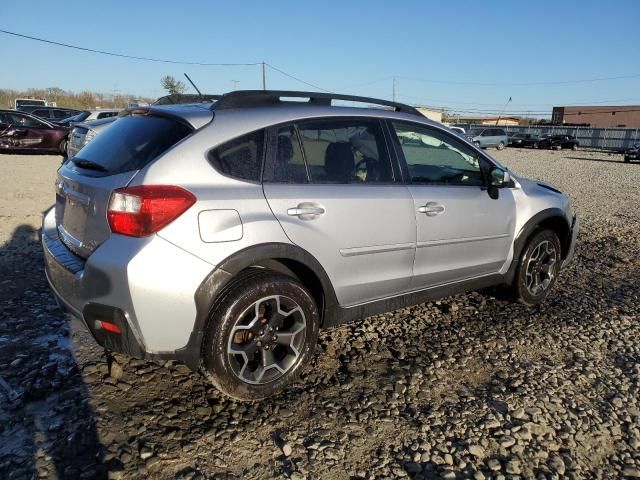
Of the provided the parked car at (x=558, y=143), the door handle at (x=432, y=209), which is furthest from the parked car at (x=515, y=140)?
the door handle at (x=432, y=209)

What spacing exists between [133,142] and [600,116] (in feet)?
248

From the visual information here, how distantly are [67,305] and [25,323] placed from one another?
1369 mm

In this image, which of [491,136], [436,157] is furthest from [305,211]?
[491,136]

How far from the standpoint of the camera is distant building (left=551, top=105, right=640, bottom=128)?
6206 cm

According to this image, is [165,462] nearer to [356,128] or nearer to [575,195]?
[356,128]

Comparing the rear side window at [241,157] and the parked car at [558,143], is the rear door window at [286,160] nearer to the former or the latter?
the rear side window at [241,157]

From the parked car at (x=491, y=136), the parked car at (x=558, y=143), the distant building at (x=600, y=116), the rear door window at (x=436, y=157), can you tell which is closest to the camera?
the rear door window at (x=436, y=157)

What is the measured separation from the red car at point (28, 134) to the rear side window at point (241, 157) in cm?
1521

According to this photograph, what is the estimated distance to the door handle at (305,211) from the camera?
9.30 feet

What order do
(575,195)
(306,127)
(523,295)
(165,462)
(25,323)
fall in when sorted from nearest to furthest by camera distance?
(165,462) < (306,127) < (25,323) < (523,295) < (575,195)

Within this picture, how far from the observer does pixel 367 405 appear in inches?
115

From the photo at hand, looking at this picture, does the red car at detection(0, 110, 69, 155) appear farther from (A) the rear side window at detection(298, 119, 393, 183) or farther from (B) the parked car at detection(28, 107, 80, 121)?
(A) the rear side window at detection(298, 119, 393, 183)

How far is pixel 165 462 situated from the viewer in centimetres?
238

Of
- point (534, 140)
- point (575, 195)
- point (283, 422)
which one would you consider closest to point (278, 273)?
point (283, 422)
